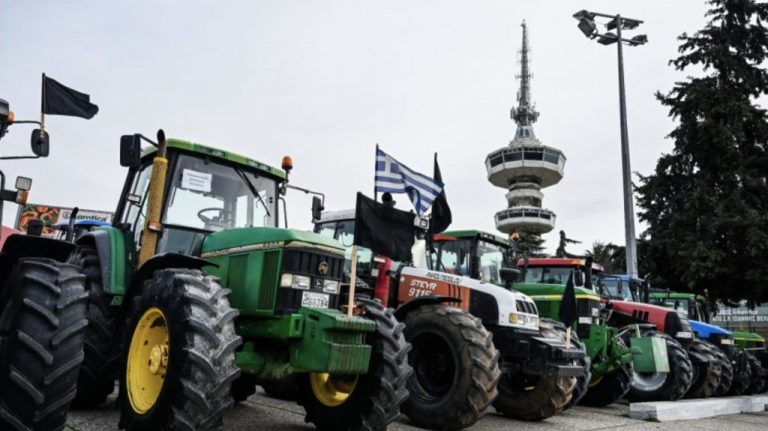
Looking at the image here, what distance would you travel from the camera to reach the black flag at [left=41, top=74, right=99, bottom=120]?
5.85m

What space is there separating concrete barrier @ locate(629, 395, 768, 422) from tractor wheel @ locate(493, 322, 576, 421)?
5.17 ft

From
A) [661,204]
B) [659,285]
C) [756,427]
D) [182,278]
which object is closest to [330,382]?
[182,278]

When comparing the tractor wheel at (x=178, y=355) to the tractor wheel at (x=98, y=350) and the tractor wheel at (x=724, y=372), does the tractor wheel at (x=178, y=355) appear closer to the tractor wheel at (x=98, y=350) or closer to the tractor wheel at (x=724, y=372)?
the tractor wheel at (x=98, y=350)

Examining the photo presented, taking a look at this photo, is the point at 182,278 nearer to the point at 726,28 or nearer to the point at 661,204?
the point at 661,204

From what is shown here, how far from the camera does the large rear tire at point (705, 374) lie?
42.0ft

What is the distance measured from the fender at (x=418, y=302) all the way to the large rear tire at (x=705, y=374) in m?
→ 8.02

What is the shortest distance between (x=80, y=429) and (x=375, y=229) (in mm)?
3088

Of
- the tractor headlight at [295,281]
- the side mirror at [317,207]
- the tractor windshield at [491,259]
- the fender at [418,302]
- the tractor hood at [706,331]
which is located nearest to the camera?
the tractor headlight at [295,281]

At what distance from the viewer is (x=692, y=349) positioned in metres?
13.0

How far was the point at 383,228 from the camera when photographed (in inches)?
251

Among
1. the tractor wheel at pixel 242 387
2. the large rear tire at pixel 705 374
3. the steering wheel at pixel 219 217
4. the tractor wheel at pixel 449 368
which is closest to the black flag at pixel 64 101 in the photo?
the steering wheel at pixel 219 217

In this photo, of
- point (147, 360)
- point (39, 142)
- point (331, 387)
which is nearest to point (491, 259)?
point (331, 387)

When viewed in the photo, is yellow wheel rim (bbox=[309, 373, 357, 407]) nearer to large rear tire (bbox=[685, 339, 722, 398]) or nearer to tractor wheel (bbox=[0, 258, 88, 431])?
tractor wheel (bbox=[0, 258, 88, 431])

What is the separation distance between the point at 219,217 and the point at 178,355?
218cm
